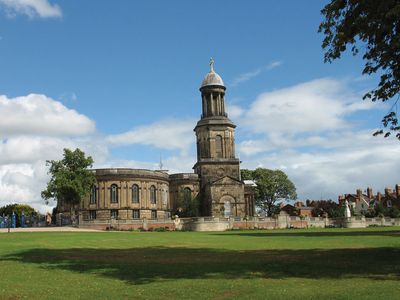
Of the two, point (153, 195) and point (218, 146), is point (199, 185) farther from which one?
point (153, 195)

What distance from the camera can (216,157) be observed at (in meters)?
83.4

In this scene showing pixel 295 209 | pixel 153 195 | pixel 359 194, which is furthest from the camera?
pixel 295 209

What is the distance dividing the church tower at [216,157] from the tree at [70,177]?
19.7 m

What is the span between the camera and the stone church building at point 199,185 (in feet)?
255

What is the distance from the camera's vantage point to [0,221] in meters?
73.6

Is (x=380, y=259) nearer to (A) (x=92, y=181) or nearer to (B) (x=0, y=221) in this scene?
(A) (x=92, y=181)

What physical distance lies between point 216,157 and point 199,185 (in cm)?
564

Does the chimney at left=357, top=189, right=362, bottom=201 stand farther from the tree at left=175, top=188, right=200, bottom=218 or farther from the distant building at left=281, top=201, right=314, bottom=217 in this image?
the tree at left=175, top=188, right=200, bottom=218

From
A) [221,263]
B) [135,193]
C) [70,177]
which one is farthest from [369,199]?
[221,263]

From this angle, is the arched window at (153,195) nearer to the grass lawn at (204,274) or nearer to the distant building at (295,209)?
the distant building at (295,209)

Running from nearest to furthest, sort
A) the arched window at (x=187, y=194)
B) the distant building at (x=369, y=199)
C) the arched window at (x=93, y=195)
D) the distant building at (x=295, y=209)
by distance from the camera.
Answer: the arched window at (x=93, y=195) < the arched window at (x=187, y=194) < the distant building at (x=369, y=199) < the distant building at (x=295, y=209)

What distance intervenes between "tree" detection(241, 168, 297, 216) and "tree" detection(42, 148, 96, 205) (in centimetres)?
4430

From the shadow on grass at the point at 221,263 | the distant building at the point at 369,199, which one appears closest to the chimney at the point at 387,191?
the distant building at the point at 369,199

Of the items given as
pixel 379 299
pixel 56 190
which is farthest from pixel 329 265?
pixel 56 190
